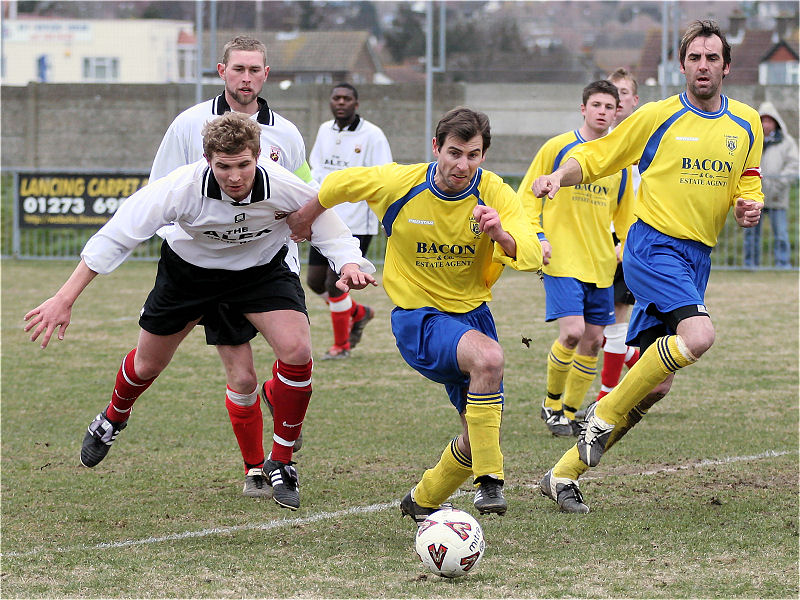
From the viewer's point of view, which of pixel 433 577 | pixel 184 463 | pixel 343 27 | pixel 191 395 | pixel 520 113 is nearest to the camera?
pixel 433 577

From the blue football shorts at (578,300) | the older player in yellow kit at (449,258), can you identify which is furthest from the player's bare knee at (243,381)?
the blue football shorts at (578,300)

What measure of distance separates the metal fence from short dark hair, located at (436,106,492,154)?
1237 centimetres

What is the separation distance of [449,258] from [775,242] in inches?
521

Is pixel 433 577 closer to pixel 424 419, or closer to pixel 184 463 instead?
pixel 184 463

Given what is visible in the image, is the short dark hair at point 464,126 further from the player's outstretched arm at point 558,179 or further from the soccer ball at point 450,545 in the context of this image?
the soccer ball at point 450,545

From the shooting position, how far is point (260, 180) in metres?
5.03

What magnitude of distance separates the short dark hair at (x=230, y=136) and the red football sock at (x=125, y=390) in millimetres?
1353

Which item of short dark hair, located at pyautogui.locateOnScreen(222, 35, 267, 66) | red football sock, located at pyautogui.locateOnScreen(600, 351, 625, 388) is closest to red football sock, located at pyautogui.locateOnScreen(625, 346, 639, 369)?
red football sock, located at pyautogui.locateOnScreen(600, 351, 625, 388)

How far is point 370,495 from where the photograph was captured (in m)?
5.60

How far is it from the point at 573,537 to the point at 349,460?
1.86 metres

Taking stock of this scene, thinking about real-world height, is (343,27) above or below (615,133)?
above

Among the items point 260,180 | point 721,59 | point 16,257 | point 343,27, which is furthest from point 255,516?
point 343,27

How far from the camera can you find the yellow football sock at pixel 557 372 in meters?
7.19

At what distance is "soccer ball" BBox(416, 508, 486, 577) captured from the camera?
4.20 meters
